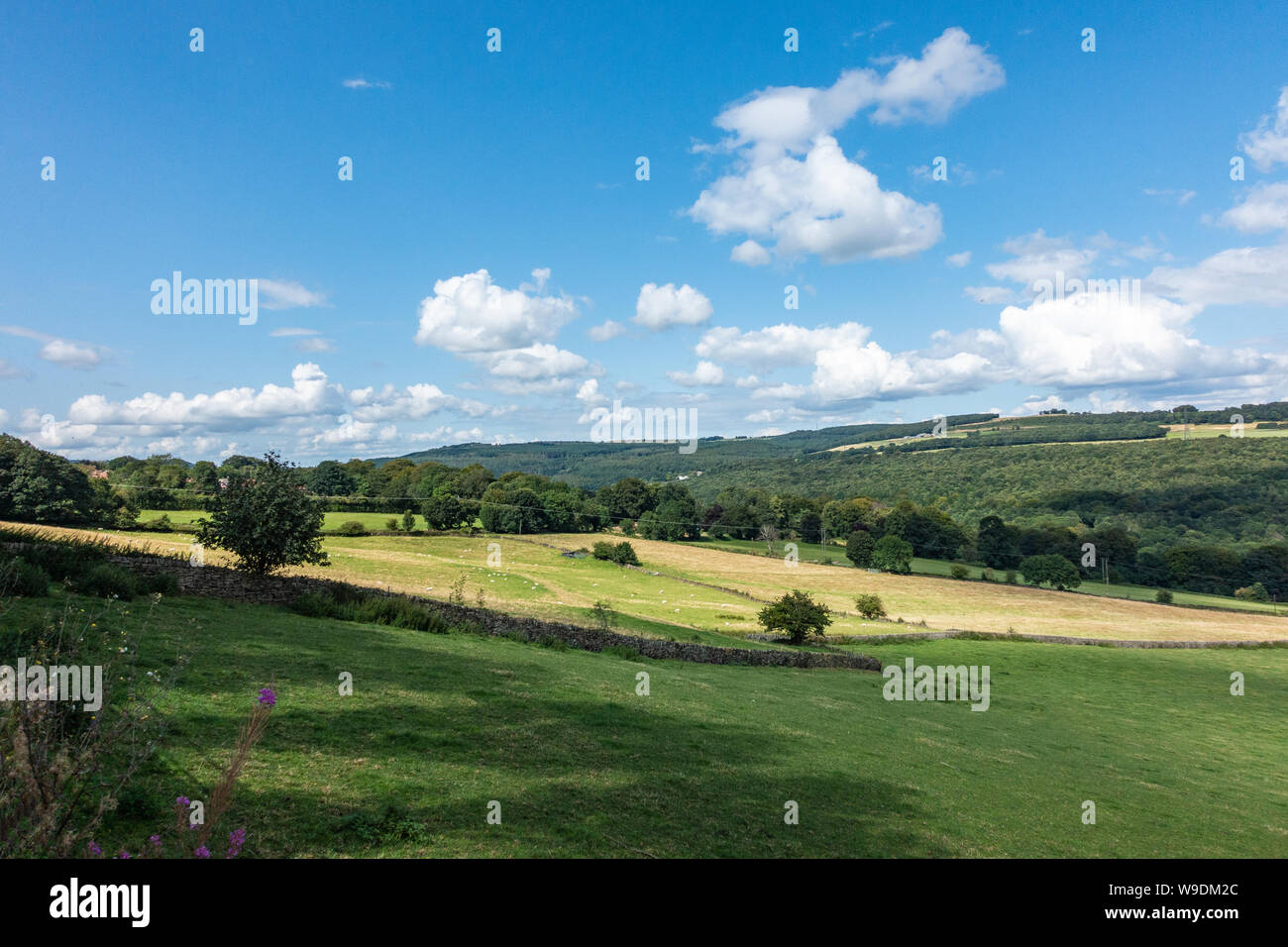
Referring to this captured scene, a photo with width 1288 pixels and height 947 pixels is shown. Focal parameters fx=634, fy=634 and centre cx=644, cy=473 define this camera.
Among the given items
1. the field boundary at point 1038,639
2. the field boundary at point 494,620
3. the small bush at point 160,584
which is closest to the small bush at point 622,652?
the field boundary at point 494,620

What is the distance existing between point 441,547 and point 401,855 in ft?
231

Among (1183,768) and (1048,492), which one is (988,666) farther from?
(1048,492)

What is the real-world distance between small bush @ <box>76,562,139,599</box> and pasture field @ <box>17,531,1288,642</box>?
1850 cm

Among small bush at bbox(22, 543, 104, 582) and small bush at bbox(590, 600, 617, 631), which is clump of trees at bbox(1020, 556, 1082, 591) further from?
small bush at bbox(22, 543, 104, 582)

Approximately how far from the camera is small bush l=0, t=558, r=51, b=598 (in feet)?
38.1

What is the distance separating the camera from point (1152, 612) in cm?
6969

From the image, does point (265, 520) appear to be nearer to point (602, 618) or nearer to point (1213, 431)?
point (602, 618)

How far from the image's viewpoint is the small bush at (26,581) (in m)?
11.6

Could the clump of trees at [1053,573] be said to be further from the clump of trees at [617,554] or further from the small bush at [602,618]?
the small bush at [602,618]

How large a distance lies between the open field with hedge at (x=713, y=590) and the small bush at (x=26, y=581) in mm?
20151

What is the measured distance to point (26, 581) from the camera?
12.2 metres

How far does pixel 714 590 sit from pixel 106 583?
53270mm

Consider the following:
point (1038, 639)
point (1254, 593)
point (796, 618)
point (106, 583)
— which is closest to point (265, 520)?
point (106, 583)
